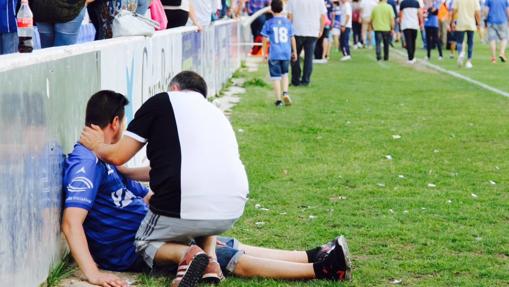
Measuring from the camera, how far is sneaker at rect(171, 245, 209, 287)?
5.54m

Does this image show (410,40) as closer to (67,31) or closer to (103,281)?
(67,31)

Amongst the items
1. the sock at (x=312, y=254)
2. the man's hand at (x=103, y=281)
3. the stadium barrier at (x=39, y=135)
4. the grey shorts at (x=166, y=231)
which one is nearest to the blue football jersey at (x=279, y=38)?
the stadium barrier at (x=39, y=135)

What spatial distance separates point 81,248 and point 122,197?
19.1 inches

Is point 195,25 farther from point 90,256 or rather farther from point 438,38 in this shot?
point 438,38

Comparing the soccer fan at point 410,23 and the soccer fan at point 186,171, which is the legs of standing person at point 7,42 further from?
the soccer fan at point 410,23

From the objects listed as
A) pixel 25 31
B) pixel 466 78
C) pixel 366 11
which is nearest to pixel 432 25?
pixel 366 11

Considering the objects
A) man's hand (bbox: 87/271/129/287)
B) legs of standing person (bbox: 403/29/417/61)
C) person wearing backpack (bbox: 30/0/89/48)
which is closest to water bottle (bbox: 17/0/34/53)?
man's hand (bbox: 87/271/129/287)

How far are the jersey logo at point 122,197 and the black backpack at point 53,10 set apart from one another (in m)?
2.46

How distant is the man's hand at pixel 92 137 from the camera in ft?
19.8

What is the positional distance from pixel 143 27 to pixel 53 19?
1.11 meters

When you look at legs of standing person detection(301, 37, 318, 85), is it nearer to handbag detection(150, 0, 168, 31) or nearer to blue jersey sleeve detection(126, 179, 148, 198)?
handbag detection(150, 0, 168, 31)

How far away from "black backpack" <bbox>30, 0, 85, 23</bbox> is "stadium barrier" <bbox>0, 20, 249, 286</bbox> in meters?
0.46

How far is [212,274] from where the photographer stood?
568 centimetres

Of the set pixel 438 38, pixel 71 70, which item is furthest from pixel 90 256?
pixel 438 38
